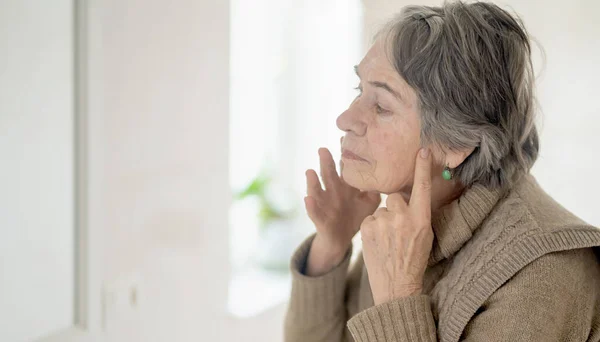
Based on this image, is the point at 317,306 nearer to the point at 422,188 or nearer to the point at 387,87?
the point at 422,188

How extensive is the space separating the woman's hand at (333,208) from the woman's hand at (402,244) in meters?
0.26

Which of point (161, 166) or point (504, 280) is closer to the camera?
point (504, 280)

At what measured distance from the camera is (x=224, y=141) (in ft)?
5.67

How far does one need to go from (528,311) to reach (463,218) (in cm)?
23

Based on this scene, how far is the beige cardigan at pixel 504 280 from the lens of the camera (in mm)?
1035

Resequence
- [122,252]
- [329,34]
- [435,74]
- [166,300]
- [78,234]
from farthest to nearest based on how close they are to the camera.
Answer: [329,34] < [166,300] < [122,252] < [78,234] < [435,74]

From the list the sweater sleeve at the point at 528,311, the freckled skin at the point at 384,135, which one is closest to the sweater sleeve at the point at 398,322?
the sweater sleeve at the point at 528,311

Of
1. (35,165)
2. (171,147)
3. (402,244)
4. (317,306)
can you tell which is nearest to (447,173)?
(402,244)

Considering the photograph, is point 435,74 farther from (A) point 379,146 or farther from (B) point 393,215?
(B) point 393,215

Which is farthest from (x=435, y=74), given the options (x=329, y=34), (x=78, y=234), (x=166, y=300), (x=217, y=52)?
(x=329, y=34)

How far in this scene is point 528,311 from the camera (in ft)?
3.35

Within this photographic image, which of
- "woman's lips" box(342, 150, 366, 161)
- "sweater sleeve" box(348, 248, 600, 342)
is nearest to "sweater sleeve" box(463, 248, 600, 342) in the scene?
"sweater sleeve" box(348, 248, 600, 342)

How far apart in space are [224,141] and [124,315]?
532mm

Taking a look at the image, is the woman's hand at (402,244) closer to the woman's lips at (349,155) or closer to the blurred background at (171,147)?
the woman's lips at (349,155)
